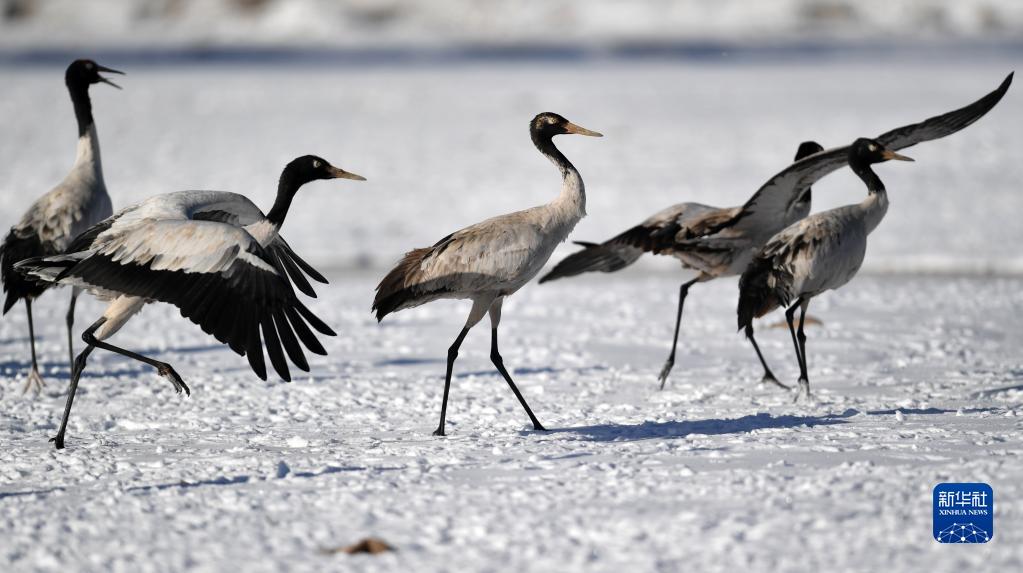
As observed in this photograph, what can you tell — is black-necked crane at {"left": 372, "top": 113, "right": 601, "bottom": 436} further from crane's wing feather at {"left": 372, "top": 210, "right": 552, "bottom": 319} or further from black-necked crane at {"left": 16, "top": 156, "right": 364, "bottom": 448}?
black-necked crane at {"left": 16, "top": 156, "right": 364, "bottom": 448}

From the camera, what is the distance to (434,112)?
21.1m

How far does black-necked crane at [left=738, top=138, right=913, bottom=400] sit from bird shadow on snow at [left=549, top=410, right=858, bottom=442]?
1.63 feet

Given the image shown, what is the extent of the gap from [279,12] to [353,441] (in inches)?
1853

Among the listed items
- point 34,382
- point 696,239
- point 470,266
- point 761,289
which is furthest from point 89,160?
point 761,289

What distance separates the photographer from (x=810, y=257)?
22.8 ft

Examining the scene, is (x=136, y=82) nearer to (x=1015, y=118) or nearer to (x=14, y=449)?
(x=1015, y=118)

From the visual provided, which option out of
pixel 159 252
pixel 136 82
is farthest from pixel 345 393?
pixel 136 82

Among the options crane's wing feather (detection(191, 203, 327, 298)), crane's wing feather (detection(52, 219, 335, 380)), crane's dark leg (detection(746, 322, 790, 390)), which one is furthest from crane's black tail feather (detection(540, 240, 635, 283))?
crane's wing feather (detection(52, 219, 335, 380))

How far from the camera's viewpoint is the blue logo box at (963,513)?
4.62 m

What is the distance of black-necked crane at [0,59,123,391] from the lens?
747cm

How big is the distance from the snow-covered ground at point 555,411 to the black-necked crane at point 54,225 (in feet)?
1.71

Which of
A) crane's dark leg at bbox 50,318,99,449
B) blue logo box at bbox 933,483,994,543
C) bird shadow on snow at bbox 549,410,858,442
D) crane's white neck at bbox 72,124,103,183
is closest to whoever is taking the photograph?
blue logo box at bbox 933,483,994,543

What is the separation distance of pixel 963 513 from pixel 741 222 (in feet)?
10.2

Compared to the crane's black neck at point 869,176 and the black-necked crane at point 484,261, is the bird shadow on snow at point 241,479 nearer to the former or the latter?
the black-necked crane at point 484,261
